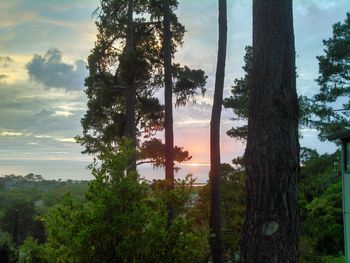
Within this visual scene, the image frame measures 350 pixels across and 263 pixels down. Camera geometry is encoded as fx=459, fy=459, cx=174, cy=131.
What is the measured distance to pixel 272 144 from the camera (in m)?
6.01

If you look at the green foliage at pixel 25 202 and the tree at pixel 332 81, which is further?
the green foliage at pixel 25 202

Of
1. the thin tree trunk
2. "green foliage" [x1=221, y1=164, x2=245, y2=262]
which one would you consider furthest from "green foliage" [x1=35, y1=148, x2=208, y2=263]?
"green foliage" [x1=221, y1=164, x2=245, y2=262]

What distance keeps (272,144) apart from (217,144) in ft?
25.9

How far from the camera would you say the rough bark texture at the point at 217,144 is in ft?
44.9

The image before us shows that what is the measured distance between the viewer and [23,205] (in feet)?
166

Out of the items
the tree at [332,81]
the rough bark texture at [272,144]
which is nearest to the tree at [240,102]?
the tree at [332,81]

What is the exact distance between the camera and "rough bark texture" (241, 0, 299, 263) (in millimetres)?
5855

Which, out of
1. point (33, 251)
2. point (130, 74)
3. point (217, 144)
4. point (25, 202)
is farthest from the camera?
point (25, 202)

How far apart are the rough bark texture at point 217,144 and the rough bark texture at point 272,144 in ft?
24.8

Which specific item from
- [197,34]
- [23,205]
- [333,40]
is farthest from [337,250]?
[23,205]

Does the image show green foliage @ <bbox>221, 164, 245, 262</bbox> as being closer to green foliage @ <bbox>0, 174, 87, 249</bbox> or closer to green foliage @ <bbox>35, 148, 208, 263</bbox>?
green foliage @ <bbox>35, 148, 208, 263</bbox>

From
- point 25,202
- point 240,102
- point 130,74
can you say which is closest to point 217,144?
point 130,74

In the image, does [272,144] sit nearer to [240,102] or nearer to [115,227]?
[115,227]

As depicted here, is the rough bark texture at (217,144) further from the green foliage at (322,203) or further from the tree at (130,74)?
the green foliage at (322,203)
